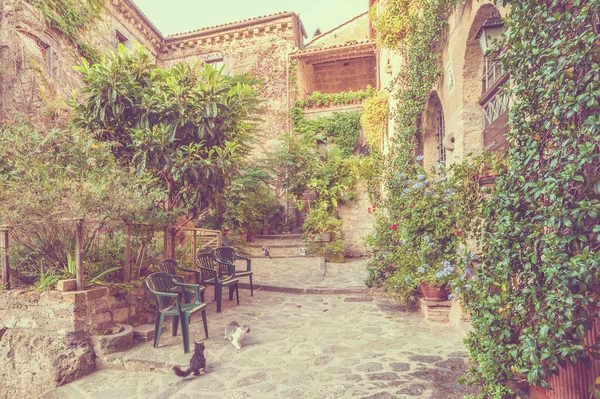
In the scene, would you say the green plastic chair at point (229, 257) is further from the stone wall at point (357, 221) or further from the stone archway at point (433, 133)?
the stone wall at point (357, 221)

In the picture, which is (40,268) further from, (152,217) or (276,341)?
(276,341)

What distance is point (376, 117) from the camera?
11.8 metres

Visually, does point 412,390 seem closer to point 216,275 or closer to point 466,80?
point 216,275

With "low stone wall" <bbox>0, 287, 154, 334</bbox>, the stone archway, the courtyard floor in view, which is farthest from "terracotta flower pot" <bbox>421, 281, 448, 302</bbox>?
"low stone wall" <bbox>0, 287, 154, 334</bbox>

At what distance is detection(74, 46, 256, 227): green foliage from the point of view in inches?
203

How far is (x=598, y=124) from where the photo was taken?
157cm

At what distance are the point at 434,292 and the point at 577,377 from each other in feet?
10.7

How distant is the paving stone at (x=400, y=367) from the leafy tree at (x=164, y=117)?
3450 millimetres

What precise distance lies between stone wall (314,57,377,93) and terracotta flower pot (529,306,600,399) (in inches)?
621

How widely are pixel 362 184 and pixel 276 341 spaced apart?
8.45m

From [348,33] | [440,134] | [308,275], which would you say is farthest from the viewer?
[348,33]

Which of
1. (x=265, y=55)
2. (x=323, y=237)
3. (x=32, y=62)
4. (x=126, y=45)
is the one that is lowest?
(x=323, y=237)

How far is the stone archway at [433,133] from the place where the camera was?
7250mm

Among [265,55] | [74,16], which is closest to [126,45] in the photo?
[74,16]
